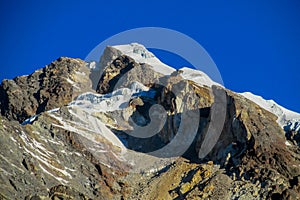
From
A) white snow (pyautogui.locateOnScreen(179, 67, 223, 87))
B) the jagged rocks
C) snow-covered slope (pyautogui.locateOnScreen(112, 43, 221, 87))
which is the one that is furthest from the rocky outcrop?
white snow (pyautogui.locateOnScreen(179, 67, 223, 87))

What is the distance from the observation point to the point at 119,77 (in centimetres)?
16250

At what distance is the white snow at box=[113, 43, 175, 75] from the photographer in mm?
165050

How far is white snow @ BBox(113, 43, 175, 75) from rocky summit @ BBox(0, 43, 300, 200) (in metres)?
8.69

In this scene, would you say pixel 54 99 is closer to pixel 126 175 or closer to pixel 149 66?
pixel 149 66

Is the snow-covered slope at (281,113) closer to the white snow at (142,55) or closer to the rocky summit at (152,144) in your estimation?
the rocky summit at (152,144)

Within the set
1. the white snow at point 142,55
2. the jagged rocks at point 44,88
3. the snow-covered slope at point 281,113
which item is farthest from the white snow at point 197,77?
the jagged rocks at point 44,88

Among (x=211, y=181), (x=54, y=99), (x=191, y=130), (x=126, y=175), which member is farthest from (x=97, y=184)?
(x=54, y=99)

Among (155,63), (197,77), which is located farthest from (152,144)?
(155,63)

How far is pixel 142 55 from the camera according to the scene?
176m

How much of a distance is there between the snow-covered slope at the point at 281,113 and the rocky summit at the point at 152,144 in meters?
0.18

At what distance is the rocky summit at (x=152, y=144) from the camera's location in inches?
4060


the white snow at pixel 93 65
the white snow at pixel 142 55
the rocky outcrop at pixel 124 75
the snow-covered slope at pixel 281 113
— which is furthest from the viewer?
the white snow at pixel 93 65

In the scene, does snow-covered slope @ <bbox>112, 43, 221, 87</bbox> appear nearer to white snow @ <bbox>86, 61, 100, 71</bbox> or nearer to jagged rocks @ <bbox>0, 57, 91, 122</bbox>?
white snow @ <bbox>86, 61, 100, 71</bbox>

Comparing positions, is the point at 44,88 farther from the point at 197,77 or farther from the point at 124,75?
the point at 197,77
